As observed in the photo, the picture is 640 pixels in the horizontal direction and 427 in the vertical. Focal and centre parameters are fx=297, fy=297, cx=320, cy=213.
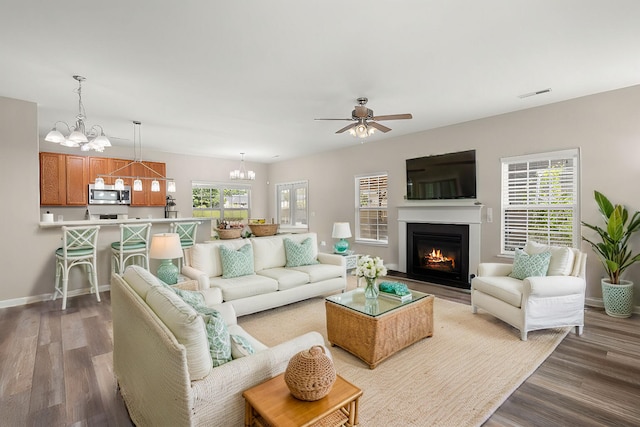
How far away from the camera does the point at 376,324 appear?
8.03 ft

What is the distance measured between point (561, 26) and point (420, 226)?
11.8ft

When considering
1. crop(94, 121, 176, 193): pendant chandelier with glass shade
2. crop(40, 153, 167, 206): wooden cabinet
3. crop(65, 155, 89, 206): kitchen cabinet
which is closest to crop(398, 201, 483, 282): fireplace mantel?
crop(94, 121, 176, 193): pendant chandelier with glass shade

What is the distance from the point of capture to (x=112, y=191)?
6.38 meters

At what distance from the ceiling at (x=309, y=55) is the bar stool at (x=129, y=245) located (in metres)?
1.74

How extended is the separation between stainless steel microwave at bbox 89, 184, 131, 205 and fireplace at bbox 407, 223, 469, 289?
6.08m

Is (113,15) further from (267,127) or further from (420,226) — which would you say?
(420,226)

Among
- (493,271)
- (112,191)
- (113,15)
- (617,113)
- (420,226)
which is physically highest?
(113,15)

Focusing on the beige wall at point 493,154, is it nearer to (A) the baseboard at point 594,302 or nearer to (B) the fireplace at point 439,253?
(A) the baseboard at point 594,302

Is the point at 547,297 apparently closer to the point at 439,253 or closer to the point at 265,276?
the point at 439,253

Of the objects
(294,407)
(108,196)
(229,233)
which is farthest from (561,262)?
(108,196)

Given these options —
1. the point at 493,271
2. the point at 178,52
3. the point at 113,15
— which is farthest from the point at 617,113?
the point at 113,15

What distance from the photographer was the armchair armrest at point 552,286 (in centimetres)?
291

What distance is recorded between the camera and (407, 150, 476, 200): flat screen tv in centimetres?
491

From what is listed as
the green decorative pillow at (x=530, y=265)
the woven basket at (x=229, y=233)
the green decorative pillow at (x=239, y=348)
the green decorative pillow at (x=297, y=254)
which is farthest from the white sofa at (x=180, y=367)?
the woven basket at (x=229, y=233)
